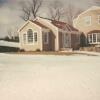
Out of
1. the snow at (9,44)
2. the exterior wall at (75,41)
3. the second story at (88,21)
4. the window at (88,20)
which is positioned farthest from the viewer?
the window at (88,20)

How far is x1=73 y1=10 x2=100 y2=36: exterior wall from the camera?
1728 cm

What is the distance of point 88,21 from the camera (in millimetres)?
17531

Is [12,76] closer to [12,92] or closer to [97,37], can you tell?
[12,92]

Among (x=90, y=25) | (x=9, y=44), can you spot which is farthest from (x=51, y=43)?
(x=90, y=25)

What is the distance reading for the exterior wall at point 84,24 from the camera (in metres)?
17.3

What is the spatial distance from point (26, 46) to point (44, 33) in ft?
4.08

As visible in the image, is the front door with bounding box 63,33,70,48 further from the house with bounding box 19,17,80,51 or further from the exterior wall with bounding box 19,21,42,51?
the exterior wall with bounding box 19,21,42,51

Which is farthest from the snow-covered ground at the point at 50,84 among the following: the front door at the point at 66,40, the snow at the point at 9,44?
the front door at the point at 66,40

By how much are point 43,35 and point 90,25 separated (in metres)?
3.95

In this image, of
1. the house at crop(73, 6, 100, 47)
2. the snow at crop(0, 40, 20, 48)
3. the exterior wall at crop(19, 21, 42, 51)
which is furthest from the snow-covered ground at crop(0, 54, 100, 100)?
the house at crop(73, 6, 100, 47)

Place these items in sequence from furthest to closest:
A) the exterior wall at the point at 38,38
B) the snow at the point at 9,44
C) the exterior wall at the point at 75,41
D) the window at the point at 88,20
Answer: the window at the point at 88,20 → the exterior wall at the point at 75,41 → the exterior wall at the point at 38,38 → the snow at the point at 9,44

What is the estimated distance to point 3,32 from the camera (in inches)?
380

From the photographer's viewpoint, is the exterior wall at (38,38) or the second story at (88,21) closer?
the exterior wall at (38,38)

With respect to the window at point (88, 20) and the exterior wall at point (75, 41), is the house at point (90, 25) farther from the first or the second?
the exterior wall at point (75, 41)
